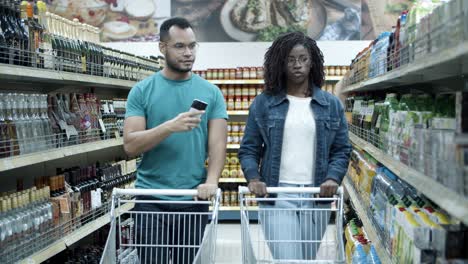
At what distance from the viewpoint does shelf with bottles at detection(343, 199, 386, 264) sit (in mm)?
3887

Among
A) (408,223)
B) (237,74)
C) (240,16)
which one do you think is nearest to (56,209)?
(408,223)

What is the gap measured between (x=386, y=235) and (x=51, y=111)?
2403mm

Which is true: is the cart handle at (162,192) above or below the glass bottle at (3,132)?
below

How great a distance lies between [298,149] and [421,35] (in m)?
0.74

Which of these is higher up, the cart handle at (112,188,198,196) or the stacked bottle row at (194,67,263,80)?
the stacked bottle row at (194,67,263,80)

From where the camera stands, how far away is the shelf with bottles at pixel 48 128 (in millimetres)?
3365

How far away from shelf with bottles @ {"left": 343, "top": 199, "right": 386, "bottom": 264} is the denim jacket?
656 mm

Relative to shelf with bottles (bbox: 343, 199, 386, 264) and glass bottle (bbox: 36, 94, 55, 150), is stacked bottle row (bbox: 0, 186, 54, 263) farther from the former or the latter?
shelf with bottles (bbox: 343, 199, 386, 264)

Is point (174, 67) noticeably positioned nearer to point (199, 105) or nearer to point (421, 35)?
point (199, 105)

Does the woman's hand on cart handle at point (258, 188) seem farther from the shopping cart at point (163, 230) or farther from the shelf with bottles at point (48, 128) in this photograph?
the shelf with bottles at point (48, 128)

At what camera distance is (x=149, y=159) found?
288 centimetres

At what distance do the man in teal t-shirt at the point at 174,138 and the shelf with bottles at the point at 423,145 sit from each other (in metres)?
0.81

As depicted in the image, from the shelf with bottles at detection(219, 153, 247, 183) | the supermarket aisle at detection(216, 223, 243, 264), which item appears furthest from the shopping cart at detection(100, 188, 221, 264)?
the shelf with bottles at detection(219, 153, 247, 183)

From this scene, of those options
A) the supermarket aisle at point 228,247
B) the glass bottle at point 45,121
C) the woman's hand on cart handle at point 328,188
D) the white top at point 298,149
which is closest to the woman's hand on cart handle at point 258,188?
the white top at point 298,149
